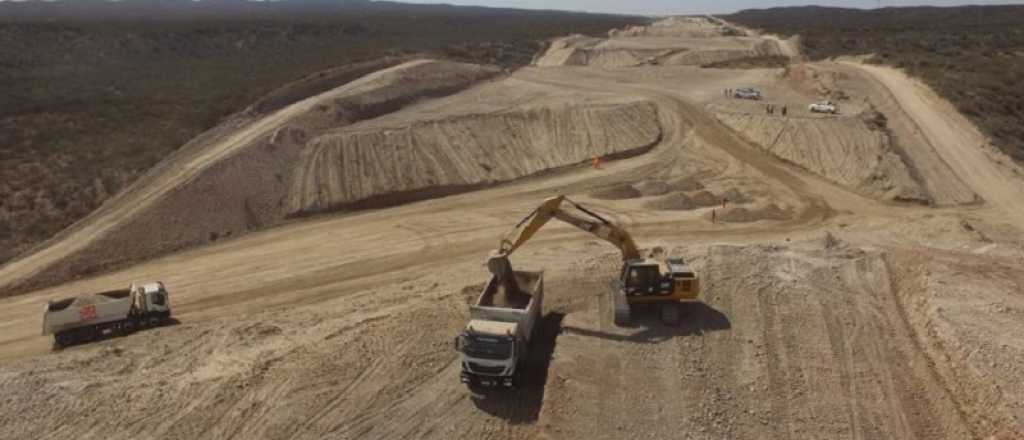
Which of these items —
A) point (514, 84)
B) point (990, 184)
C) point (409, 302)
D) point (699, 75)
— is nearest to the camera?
point (409, 302)

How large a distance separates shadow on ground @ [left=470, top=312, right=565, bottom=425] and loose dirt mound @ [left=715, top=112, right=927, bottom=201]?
2343 centimetres

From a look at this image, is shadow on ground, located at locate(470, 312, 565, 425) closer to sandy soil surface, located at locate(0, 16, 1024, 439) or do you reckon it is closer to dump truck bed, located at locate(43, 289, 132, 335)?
sandy soil surface, located at locate(0, 16, 1024, 439)

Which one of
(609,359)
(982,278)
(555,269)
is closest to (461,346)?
(609,359)

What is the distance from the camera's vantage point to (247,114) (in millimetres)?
43688

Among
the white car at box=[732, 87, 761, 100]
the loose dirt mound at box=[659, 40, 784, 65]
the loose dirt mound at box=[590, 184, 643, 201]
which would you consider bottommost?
the loose dirt mound at box=[590, 184, 643, 201]

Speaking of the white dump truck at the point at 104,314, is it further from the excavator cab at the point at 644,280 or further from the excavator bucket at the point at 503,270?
the excavator cab at the point at 644,280

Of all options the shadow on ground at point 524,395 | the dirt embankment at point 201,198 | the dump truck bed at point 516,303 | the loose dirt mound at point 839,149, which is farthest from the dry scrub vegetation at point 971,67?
the dirt embankment at point 201,198

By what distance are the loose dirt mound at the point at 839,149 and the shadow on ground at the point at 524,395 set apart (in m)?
23.4

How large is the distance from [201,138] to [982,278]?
123ft

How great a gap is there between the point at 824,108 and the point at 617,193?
1800 centimetres

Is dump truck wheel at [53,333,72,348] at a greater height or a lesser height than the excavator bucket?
lesser

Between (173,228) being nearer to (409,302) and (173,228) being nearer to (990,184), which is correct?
(409,302)

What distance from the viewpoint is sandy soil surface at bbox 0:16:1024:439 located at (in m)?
17.3

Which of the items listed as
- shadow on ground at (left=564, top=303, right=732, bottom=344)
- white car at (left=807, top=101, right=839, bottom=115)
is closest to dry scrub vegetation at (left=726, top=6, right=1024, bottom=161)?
white car at (left=807, top=101, right=839, bottom=115)
